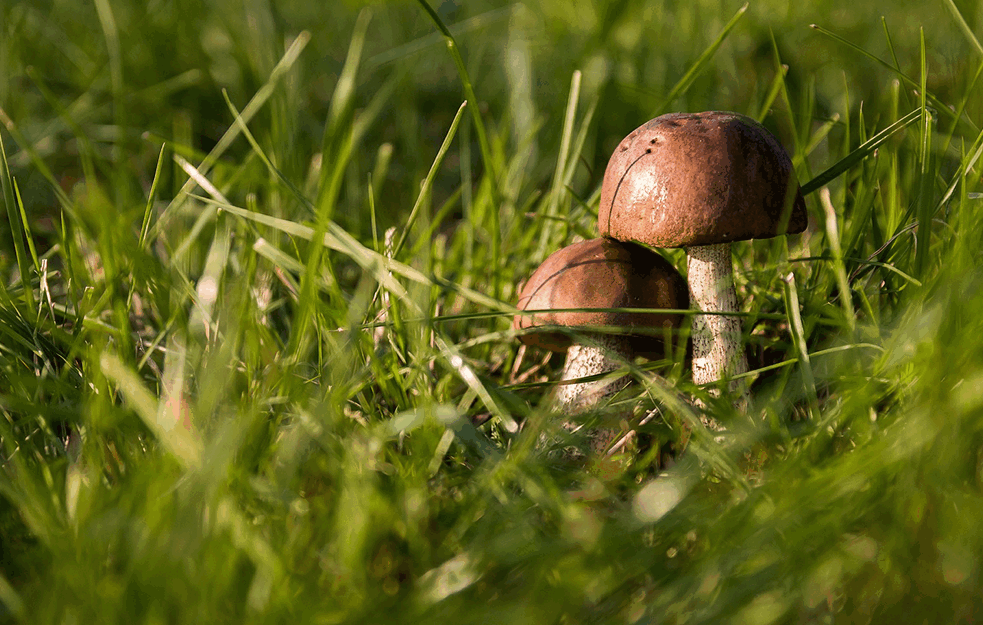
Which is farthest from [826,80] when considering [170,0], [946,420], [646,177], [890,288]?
[170,0]

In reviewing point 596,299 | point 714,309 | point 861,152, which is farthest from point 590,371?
point 861,152

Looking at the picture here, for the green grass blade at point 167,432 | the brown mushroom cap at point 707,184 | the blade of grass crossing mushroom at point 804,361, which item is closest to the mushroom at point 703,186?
the brown mushroom cap at point 707,184

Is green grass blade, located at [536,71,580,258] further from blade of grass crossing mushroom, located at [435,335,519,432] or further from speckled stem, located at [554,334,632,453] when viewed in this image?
blade of grass crossing mushroom, located at [435,335,519,432]

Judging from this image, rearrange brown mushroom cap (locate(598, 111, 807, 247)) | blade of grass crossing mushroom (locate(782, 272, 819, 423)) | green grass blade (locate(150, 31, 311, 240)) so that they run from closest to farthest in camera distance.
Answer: blade of grass crossing mushroom (locate(782, 272, 819, 423))
brown mushroom cap (locate(598, 111, 807, 247))
green grass blade (locate(150, 31, 311, 240))

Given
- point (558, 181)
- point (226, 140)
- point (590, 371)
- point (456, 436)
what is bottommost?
point (590, 371)

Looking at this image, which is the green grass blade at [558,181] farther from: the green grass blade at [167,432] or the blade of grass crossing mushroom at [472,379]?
the green grass blade at [167,432]

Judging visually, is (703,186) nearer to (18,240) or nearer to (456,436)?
(456,436)

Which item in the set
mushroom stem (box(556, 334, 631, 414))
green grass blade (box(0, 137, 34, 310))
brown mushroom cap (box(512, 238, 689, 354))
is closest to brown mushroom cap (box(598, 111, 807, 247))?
brown mushroom cap (box(512, 238, 689, 354))
